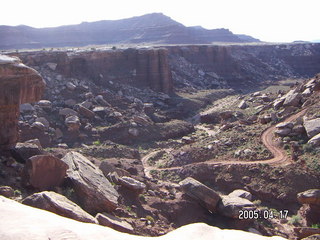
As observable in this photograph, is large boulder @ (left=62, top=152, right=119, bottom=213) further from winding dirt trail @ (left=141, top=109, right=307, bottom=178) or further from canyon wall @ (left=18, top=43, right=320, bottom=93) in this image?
canyon wall @ (left=18, top=43, right=320, bottom=93)

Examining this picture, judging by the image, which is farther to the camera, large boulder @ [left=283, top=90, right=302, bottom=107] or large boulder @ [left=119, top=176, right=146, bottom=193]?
large boulder @ [left=283, top=90, right=302, bottom=107]

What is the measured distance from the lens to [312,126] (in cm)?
2275

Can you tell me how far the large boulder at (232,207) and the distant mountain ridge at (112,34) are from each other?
105 meters

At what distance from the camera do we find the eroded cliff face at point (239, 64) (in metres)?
68.6

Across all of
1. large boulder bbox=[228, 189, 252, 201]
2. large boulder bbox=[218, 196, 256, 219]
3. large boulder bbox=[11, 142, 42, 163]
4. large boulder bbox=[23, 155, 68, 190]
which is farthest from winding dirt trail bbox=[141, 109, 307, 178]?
large boulder bbox=[23, 155, 68, 190]

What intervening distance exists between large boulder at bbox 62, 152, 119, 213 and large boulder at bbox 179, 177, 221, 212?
4.27 meters

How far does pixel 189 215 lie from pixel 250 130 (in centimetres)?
1268

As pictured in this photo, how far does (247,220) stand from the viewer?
1542 cm

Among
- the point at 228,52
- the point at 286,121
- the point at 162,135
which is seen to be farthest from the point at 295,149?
the point at 228,52

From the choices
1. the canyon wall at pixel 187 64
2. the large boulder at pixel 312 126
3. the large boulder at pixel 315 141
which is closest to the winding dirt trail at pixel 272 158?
the large boulder at pixel 315 141

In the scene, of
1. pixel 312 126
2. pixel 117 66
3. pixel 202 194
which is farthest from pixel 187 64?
pixel 202 194

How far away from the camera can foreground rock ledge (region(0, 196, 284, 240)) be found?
22.3 ft

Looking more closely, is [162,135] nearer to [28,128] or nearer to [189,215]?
[28,128]

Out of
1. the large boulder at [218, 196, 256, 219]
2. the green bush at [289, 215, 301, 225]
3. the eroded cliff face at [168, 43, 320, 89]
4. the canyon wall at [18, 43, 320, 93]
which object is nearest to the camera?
the large boulder at [218, 196, 256, 219]
